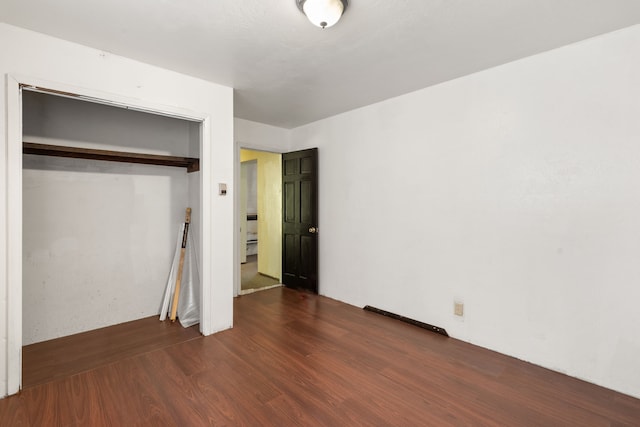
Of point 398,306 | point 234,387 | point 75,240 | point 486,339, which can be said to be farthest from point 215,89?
point 486,339

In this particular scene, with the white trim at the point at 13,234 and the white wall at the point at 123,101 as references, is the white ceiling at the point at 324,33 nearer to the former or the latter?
the white wall at the point at 123,101

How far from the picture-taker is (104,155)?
293cm

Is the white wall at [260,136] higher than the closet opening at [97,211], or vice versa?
the white wall at [260,136]

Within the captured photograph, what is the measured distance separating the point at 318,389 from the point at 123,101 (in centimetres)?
275

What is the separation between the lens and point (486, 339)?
9.19 ft

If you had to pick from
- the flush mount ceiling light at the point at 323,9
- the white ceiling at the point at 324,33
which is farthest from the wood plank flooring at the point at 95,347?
the flush mount ceiling light at the point at 323,9

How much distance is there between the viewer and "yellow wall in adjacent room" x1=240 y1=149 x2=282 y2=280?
513 centimetres

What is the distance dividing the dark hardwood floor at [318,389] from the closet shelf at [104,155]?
1894 millimetres

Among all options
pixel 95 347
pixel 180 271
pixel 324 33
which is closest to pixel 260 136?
pixel 180 271

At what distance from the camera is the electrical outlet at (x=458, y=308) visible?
9.71ft

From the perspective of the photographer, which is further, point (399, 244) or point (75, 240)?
point (399, 244)

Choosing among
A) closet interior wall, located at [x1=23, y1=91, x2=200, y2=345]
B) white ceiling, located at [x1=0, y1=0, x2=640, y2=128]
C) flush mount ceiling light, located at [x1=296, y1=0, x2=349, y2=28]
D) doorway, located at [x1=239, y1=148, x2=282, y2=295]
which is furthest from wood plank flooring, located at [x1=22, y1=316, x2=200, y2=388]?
flush mount ceiling light, located at [x1=296, y1=0, x2=349, y2=28]

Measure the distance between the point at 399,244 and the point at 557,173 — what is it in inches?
62.7

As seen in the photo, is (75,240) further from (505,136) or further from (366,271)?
(505,136)
